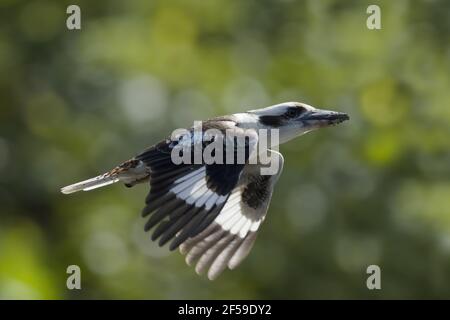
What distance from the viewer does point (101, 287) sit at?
1020 cm

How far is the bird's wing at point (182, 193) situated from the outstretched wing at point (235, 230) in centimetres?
76

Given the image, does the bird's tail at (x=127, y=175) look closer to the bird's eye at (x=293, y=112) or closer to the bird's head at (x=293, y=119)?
the bird's head at (x=293, y=119)

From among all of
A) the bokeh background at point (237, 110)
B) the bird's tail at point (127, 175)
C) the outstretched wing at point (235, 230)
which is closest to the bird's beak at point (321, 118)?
the outstretched wing at point (235, 230)

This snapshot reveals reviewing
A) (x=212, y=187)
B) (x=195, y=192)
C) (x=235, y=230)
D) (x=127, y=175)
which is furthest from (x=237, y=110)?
(x=195, y=192)

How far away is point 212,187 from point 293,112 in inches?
39.8

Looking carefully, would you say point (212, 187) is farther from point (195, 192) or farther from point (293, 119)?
point (293, 119)

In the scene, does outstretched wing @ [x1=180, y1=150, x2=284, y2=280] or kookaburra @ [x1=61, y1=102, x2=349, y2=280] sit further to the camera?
outstretched wing @ [x1=180, y1=150, x2=284, y2=280]

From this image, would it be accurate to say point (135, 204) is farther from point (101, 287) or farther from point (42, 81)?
point (42, 81)

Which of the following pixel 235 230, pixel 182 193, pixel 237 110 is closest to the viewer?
pixel 182 193

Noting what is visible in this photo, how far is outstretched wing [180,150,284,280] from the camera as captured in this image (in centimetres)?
610

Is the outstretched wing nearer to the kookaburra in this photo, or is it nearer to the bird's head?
the kookaburra

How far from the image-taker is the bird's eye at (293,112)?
6078 millimetres

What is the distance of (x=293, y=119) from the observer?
607 centimetres

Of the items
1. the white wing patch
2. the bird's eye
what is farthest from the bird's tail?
the bird's eye
